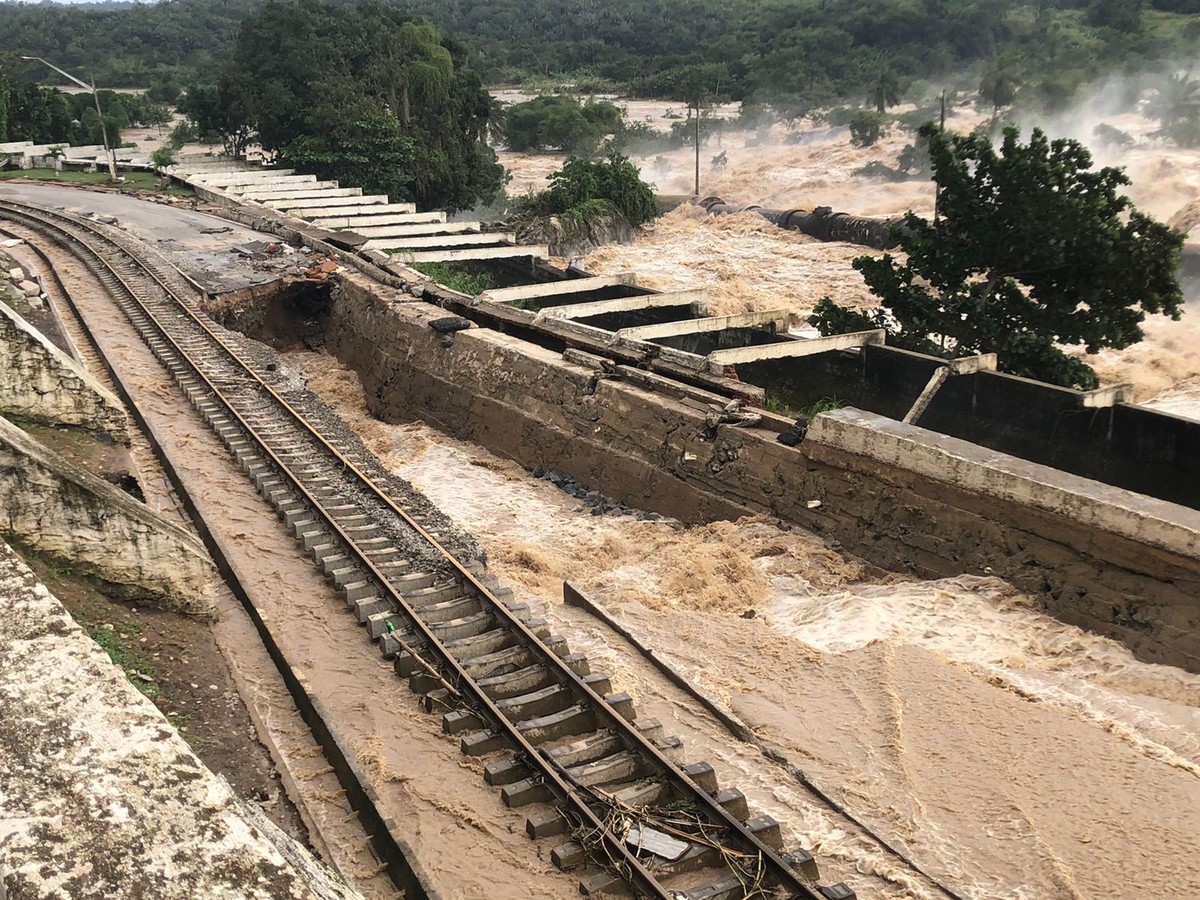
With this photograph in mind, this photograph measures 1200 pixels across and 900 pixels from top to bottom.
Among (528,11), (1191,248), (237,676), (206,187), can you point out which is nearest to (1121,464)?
(237,676)

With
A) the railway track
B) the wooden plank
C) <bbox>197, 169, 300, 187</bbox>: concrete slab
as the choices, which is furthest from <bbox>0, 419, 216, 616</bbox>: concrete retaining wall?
<bbox>197, 169, 300, 187</bbox>: concrete slab

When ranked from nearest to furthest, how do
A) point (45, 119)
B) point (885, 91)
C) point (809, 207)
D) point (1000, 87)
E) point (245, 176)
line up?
point (245, 176) → point (809, 207) → point (45, 119) → point (1000, 87) → point (885, 91)

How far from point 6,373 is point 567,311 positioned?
→ 37.4 ft

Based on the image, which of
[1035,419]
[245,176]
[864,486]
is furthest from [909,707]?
[245,176]

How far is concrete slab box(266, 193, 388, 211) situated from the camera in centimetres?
3538

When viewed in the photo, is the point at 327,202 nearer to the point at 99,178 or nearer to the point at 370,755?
the point at 99,178

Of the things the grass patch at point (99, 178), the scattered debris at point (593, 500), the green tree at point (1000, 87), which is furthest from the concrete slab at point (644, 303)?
the green tree at point (1000, 87)

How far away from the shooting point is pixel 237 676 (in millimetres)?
9297

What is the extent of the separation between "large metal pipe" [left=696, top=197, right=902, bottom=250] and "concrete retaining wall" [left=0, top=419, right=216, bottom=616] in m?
29.6

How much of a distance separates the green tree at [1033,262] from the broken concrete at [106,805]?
15.1m

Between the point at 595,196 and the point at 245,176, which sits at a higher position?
the point at 245,176

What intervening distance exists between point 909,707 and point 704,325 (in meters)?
12.0

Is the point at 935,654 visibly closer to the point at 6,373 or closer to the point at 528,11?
the point at 6,373

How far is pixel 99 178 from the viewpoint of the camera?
43.2m
